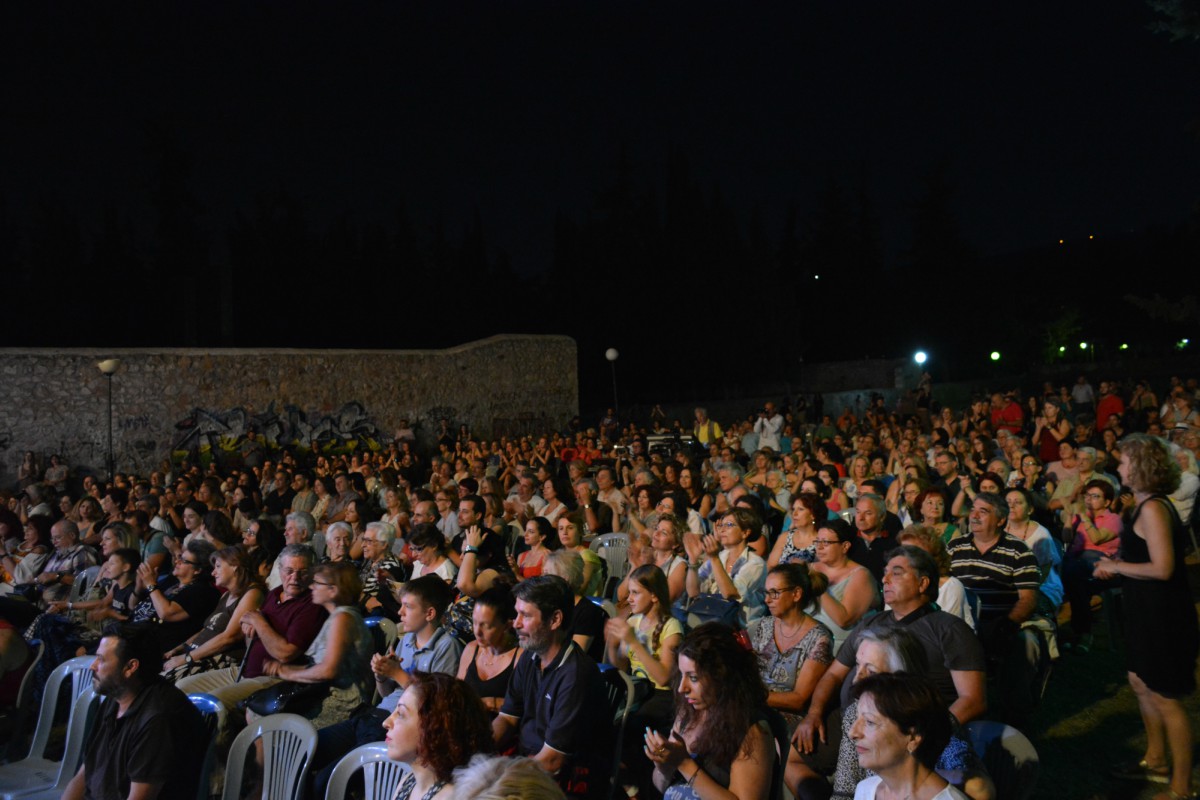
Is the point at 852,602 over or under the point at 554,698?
over

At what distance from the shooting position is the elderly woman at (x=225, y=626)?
4.50m

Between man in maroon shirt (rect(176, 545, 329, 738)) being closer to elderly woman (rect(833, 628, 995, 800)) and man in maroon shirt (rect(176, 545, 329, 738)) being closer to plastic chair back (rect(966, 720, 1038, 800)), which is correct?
elderly woman (rect(833, 628, 995, 800))

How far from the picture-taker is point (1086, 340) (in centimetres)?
4609

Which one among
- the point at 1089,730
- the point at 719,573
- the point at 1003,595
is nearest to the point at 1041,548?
the point at 1003,595

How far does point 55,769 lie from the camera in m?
3.71

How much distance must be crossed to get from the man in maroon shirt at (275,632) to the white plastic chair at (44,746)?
43 cm

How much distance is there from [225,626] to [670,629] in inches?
97.3

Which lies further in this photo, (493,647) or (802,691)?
(493,647)

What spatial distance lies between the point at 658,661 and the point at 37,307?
85.7 ft

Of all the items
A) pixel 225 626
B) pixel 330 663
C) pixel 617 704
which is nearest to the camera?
pixel 617 704

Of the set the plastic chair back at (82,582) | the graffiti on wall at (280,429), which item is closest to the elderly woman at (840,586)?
the plastic chair back at (82,582)

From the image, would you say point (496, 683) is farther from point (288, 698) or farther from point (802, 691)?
point (802, 691)

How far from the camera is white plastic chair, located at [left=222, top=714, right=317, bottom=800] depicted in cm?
302

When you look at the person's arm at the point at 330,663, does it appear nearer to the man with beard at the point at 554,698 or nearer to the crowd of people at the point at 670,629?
the crowd of people at the point at 670,629
